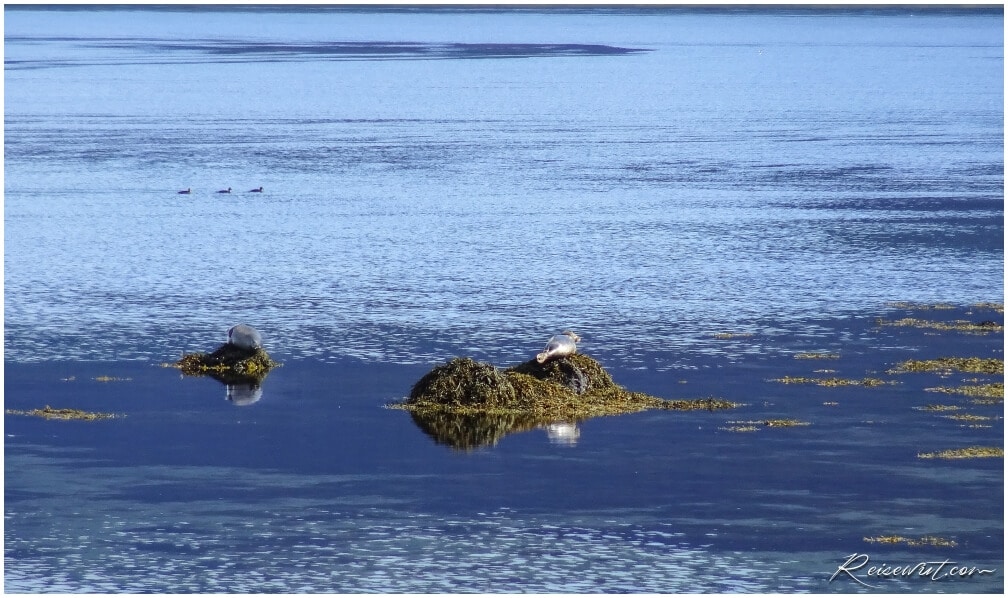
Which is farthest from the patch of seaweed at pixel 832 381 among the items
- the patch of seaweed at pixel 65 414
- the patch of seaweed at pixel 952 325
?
the patch of seaweed at pixel 65 414

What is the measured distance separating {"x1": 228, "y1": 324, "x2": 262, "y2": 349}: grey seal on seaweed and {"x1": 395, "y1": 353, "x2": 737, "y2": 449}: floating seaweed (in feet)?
10.3

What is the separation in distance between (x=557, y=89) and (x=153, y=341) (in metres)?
68.7

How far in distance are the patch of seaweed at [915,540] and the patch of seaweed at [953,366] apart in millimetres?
8716

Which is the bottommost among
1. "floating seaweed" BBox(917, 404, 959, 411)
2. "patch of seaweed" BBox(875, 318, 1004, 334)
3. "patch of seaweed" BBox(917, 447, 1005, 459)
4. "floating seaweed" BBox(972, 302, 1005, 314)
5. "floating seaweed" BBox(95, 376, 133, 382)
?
"patch of seaweed" BBox(917, 447, 1005, 459)

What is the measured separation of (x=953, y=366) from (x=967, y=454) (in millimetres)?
5489

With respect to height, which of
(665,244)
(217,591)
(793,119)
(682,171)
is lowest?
(217,591)

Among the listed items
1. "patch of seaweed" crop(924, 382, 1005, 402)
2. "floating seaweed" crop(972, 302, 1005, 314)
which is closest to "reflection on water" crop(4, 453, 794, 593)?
"patch of seaweed" crop(924, 382, 1005, 402)

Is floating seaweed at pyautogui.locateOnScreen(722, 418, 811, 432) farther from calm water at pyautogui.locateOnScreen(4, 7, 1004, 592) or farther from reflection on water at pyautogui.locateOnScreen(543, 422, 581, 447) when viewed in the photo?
reflection on water at pyautogui.locateOnScreen(543, 422, 581, 447)

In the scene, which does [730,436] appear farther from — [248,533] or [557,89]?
[557,89]

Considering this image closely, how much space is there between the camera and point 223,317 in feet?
112

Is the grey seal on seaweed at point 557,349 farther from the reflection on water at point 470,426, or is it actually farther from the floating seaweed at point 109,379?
the floating seaweed at point 109,379

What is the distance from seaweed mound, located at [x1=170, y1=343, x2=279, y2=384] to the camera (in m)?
29.2

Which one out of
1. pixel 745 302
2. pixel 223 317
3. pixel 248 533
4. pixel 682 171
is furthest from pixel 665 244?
pixel 248 533

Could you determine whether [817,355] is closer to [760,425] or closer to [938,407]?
[938,407]
